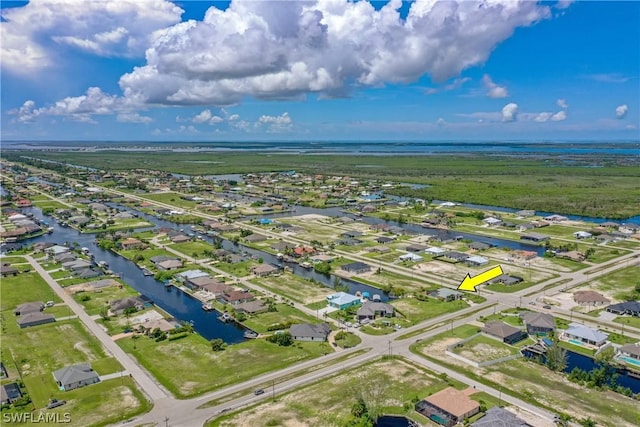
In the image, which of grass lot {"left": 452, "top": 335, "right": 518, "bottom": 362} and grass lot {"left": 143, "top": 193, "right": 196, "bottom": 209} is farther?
grass lot {"left": 143, "top": 193, "right": 196, "bottom": 209}

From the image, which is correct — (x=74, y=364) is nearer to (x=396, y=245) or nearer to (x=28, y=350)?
(x=28, y=350)

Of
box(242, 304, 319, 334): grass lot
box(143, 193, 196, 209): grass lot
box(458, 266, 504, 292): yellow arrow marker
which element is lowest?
box(242, 304, 319, 334): grass lot

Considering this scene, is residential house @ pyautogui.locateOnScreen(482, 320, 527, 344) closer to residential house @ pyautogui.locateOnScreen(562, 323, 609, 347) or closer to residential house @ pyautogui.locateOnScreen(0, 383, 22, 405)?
residential house @ pyautogui.locateOnScreen(562, 323, 609, 347)

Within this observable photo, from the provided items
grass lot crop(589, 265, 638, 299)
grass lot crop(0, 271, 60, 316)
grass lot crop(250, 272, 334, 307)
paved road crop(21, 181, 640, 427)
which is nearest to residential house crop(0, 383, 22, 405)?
paved road crop(21, 181, 640, 427)

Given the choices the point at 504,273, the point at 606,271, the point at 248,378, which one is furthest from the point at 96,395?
the point at 606,271

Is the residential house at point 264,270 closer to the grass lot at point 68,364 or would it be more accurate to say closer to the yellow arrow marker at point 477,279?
the grass lot at point 68,364
